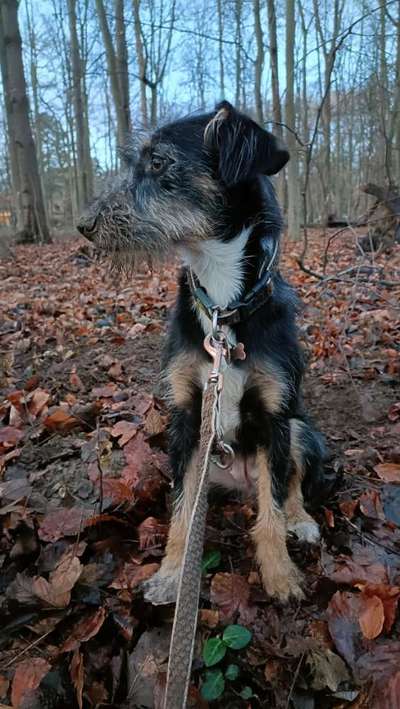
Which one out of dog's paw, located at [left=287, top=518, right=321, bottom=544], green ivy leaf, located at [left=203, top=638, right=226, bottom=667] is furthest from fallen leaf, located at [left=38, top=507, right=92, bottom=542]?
dog's paw, located at [left=287, top=518, right=321, bottom=544]

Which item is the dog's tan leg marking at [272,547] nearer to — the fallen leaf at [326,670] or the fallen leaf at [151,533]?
the fallen leaf at [326,670]

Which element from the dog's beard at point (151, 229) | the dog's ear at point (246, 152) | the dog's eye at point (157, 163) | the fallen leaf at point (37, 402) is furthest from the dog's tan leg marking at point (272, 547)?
the fallen leaf at point (37, 402)

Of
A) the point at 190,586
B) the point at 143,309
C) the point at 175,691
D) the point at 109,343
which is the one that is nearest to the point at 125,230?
the point at 190,586

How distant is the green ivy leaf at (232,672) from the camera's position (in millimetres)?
1876

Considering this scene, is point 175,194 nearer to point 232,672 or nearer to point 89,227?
point 89,227

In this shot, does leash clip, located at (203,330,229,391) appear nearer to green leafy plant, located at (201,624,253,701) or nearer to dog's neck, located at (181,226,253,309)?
dog's neck, located at (181,226,253,309)

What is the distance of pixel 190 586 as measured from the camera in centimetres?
132

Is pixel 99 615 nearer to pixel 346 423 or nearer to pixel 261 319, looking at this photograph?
pixel 261 319

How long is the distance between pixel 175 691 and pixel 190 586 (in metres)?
0.24

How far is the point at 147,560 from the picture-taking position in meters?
2.47

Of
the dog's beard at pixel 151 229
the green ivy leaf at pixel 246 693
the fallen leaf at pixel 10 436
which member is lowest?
the green ivy leaf at pixel 246 693

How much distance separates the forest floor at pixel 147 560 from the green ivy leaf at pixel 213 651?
5 cm

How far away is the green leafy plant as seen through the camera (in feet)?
6.06

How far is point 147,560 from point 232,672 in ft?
2.38
